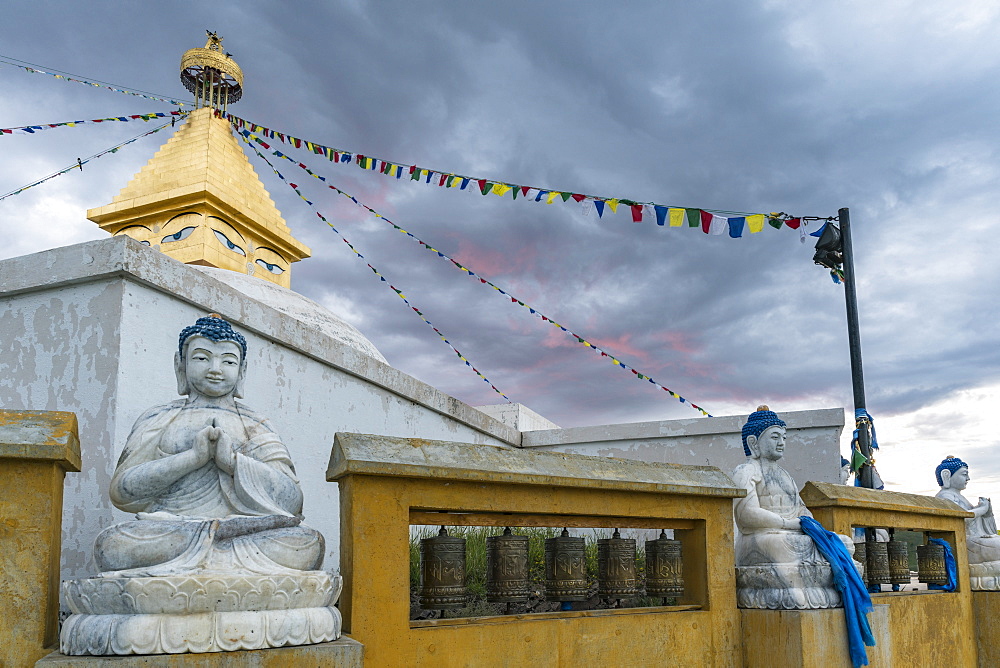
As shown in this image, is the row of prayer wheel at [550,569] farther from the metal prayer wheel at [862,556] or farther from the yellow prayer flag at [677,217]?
the yellow prayer flag at [677,217]

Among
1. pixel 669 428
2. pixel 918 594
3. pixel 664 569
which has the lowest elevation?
pixel 918 594

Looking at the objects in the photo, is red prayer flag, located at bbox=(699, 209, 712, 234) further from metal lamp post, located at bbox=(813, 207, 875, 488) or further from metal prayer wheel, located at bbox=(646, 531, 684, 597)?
metal prayer wheel, located at bbox=(646, 531, 684, 597)

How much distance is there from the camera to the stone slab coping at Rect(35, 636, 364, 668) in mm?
3213

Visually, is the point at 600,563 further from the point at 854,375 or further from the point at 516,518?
the point at 854,375

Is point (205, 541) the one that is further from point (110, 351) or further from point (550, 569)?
point (110, 351)

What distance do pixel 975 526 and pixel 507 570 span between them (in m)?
6.48

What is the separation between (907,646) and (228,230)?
37.0 feet

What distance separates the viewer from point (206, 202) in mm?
12805

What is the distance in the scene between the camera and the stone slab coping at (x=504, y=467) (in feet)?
13.8

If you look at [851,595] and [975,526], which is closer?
[851,595]

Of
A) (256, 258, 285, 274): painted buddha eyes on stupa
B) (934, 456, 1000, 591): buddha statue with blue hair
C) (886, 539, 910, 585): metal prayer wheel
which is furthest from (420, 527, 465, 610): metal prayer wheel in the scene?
(256, 258, 285, 274): painted buddha eyes on stupa

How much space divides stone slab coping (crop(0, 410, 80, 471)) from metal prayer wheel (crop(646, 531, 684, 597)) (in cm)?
376

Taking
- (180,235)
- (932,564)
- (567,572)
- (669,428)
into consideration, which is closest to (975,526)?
(932,564)

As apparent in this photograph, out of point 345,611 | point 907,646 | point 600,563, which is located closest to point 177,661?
point 345,611
